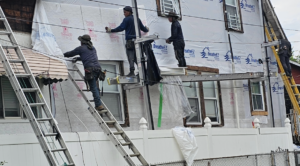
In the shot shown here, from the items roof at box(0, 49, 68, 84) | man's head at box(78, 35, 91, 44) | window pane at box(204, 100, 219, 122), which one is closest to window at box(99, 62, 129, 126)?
man's head at box(78, 35, 91, 44)

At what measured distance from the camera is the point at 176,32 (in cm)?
1541

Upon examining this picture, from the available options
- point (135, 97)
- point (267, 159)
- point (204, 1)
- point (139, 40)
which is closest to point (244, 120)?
point (267, 159)

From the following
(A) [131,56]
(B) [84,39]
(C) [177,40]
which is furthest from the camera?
(C) [177,40]

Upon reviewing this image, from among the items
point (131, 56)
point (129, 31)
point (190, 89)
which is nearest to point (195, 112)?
point (190, 89)

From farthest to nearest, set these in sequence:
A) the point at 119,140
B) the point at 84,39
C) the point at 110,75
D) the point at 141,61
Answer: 1. the point at 110,75
2. the point at 141,61
3. the point at 84,39
4. the point at 119,140

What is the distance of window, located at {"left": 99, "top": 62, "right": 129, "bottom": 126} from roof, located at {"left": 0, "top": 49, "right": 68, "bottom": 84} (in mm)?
2602

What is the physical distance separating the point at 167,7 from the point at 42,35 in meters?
5.35

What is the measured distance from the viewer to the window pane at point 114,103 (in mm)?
13836

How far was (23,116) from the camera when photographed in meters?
11.4

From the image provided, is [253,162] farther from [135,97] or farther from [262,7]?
[262,7]

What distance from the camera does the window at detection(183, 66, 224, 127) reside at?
16.7 meters

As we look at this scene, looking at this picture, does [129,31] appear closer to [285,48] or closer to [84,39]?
[84,39]

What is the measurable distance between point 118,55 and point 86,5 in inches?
61.0

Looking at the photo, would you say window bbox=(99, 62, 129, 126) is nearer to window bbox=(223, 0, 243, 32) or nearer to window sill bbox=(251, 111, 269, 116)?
window bbox=(223, 0, 243, 32)
